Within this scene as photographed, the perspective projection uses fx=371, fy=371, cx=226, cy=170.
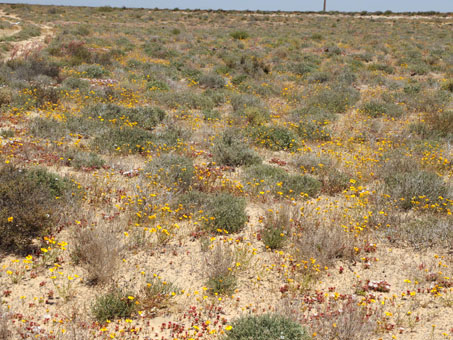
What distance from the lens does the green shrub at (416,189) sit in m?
6.12

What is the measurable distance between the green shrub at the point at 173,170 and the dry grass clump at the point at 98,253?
1.91 meters

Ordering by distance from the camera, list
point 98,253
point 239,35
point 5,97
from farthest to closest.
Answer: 1. point 239,35
2. point 5,97
3. point 98,253

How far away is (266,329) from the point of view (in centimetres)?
337

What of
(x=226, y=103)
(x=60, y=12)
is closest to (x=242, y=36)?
(x=226, y=103)

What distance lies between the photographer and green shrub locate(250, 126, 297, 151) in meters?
8.92

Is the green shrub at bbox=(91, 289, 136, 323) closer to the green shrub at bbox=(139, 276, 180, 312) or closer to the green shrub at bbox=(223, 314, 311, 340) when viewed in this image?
the green shrub at bbox=(139, 276, 180, 312)

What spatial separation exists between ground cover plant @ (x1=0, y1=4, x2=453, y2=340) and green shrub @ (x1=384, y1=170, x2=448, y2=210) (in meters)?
0.03

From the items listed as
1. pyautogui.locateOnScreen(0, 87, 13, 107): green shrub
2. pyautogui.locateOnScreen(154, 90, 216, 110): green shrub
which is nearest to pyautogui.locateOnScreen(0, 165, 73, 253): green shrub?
pyautogui.locateOnScreen(0, 87, 13, 107): green shrub

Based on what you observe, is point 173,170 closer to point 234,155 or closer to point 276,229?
point 234,155

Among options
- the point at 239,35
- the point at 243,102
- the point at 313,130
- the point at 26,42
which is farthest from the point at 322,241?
the point at 239,35

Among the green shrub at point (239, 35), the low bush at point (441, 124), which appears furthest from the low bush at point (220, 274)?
the green shrub at point (239, 35)

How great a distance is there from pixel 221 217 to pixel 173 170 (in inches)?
66.3

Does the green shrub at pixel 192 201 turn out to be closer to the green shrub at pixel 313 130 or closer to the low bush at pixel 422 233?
the low bush at pixel 422 233

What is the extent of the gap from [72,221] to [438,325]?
464 centimetres
